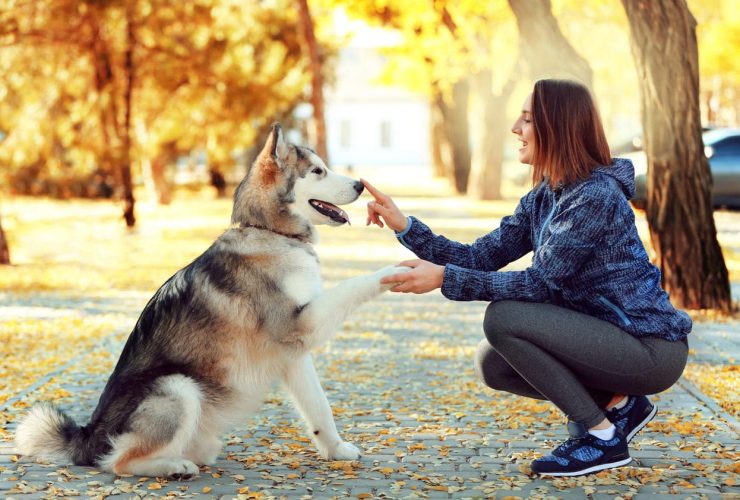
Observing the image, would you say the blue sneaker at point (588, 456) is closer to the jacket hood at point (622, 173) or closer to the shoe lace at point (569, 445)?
the shoe lace at point (569, 445)

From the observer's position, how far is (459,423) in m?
6.15

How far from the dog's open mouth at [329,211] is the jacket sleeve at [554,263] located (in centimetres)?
67

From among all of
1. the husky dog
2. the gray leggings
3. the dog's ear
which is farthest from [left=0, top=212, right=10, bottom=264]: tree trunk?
the gray leggings

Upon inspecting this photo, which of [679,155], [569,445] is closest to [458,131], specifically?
[679,155]

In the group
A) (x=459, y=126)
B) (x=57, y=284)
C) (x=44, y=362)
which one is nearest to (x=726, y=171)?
(x=459, y=126)

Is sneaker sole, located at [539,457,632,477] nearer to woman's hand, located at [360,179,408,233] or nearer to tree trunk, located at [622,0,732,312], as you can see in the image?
woman's hand, located at [360,179,408,233]

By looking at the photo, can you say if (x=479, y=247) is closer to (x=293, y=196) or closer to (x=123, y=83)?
(x=293, y=196)

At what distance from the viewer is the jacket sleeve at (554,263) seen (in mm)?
4535

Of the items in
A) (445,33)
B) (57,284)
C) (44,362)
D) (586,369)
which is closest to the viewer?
(586,369)

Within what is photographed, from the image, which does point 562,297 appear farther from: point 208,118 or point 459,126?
point 459,126

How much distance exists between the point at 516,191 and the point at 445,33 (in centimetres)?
972

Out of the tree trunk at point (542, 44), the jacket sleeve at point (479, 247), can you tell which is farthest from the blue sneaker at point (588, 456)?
the tree trunk at point (542, 44)

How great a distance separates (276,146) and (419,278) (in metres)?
1.01

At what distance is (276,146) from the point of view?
497cm
